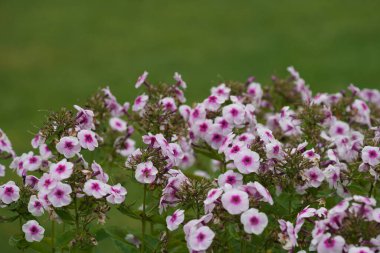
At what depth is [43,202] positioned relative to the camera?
3348 millimetres

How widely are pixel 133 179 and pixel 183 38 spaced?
31.0ft

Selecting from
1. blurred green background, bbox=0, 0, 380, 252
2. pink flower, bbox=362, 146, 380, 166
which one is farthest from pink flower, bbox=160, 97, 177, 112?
blurred green background, bbox=0, 0, 380, 252

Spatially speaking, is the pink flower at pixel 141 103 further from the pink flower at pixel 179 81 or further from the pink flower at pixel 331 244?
the pink flower at pixel 331 244

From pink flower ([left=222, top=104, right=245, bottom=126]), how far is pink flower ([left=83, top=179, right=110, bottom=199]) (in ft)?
2.90

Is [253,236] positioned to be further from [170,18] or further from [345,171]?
[170,18]

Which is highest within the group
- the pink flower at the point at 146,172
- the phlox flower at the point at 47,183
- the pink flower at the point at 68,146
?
the pink flower at the point at 68,146

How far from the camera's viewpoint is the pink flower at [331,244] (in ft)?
9.37

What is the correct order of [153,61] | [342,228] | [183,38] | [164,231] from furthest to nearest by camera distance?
[183,38] → [153,61] → [164,231] → [342,228]

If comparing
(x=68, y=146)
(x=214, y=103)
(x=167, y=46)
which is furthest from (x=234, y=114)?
(x=167, y=46)

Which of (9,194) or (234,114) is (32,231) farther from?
(234,114)

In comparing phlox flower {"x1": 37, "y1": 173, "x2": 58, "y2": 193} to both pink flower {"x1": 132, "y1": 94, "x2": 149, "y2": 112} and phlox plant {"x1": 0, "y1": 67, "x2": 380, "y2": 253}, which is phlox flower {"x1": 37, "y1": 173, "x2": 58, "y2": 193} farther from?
pink flower {"x1": 132, "y1": 94, "x2": 149, "y2": 112}

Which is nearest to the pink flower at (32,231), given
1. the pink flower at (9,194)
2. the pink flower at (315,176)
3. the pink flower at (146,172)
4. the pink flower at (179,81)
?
the pink flower at (9,194)

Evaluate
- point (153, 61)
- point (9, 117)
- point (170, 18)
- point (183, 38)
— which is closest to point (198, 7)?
point (170, 18)

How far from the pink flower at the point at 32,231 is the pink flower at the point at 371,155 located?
1.51 metres
